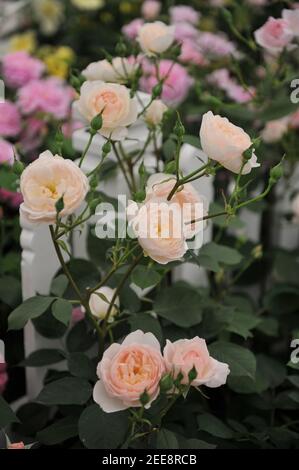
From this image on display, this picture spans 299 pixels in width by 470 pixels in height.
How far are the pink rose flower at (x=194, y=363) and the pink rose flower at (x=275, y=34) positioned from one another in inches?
22.8

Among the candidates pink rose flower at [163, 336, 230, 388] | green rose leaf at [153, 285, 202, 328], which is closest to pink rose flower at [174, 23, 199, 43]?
green rose leaf at [153, 285, 202, 328]

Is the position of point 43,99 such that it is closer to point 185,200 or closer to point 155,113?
point 155,113

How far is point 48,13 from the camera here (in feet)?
8.50

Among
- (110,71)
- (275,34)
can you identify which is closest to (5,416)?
(110,71)

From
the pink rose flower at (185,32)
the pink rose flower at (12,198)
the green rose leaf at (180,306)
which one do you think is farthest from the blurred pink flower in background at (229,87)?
the green rose leaf at (180,306)

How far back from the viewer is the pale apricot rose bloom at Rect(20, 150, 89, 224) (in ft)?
2.87

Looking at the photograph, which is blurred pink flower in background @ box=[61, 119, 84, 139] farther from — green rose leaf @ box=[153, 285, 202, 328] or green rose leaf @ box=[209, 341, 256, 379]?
green rose leaf @ box=[209, 341, 256, 379]

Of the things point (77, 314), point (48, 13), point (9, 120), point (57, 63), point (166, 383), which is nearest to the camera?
point (166, 383)

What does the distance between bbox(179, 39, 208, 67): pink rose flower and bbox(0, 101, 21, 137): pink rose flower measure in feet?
1.41

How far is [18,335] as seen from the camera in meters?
1.30

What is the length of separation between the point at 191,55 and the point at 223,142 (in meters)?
1.02

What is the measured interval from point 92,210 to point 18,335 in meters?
0.46

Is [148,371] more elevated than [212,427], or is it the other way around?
[148,371]

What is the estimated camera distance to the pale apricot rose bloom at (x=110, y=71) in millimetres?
1143
